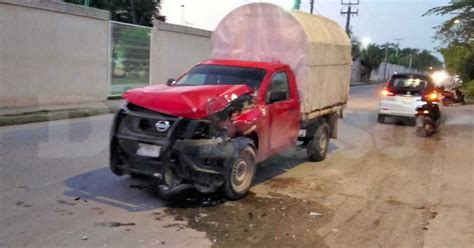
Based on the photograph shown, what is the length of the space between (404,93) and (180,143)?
40.6 feet

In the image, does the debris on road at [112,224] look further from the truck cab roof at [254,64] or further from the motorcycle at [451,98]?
the motorcycle at [451,98]

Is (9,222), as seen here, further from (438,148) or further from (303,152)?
(438,148)

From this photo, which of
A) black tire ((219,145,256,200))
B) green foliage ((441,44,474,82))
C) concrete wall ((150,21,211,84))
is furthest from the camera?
green foliage ((441,44,474,82))

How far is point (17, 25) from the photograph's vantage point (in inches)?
560

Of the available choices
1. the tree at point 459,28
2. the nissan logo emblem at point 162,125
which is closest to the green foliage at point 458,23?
the tree at point 459,28

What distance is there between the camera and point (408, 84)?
16.5m

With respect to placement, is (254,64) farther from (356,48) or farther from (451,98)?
(356,48)

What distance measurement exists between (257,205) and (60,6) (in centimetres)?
1205

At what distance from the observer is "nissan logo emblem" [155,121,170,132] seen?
5953mm

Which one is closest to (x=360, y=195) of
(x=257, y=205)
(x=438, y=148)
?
(x=257, y=205)

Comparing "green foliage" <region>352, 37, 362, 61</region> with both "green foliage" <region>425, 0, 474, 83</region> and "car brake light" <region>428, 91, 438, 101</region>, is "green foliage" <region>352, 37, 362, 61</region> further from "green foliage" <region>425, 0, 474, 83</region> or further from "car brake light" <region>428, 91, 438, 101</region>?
"car brake light" <region>428, 91, 438, 101</region>

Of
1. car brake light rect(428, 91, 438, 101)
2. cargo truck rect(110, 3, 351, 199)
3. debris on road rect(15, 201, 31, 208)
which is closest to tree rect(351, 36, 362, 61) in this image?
car brake light rect(428, 91, 438, 101)

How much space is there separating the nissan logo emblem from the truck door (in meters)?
1.75

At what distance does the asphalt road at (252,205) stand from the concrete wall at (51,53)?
4.72 m
